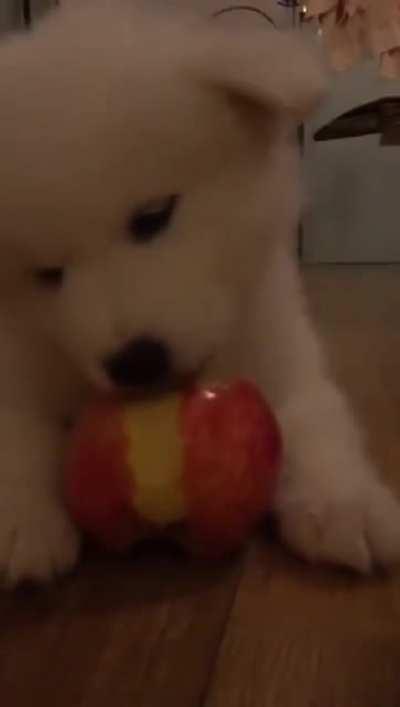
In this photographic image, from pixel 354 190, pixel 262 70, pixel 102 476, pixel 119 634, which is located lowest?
pixel 354 190

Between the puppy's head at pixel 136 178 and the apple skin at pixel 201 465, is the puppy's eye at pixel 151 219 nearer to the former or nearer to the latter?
the puppy's head at pixel 136 178

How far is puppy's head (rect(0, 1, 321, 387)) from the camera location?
96 cm

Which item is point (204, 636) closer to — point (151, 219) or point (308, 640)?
point (308, 640)

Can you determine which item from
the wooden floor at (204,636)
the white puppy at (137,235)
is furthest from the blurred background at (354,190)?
the wooden floor at (204,636)

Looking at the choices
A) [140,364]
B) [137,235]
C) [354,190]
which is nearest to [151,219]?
[137,235]

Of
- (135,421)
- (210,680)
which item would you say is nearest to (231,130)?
(135,421)

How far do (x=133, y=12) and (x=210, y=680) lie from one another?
641mm

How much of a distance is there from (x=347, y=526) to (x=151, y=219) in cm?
33

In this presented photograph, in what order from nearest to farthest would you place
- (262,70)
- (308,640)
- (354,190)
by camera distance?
(308,640) → (262,70) → (354,190)

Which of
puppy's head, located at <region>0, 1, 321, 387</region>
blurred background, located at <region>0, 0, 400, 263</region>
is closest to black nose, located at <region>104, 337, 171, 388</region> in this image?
puppy's head, located at <region>0, 1, 321, 387</region>

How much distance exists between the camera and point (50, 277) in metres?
1.03

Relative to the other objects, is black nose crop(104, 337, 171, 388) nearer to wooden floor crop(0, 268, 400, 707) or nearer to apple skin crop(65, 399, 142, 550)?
apple skin crop(65, 399, 142, 550)

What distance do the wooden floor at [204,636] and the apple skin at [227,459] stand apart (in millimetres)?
65

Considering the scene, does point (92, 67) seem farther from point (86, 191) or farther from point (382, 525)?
point (382, 525)
